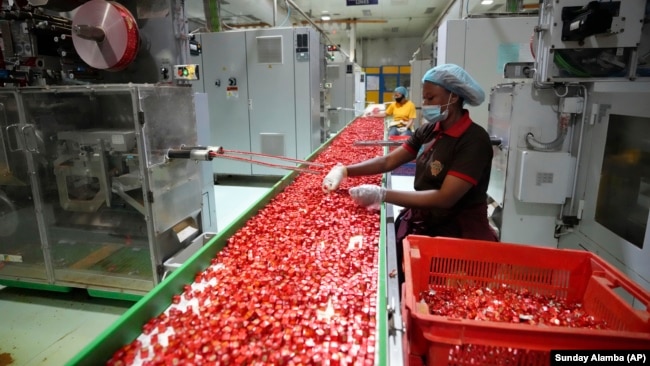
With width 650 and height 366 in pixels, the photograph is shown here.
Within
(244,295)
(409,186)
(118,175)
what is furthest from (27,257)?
(409,186)

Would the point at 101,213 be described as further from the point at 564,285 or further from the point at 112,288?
the point at 564,285

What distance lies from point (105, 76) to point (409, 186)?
3.74m

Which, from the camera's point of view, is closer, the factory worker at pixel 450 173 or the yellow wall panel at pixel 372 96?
the factory worker at pixel 450 173

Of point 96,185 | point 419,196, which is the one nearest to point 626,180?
point 419,196

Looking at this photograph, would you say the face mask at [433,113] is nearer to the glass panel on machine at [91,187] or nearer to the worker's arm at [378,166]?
the worker's arm at [378,166]

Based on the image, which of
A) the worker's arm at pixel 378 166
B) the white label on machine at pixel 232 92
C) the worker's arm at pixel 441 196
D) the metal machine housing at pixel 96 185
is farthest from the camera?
the white label on machine at pixel 232 92

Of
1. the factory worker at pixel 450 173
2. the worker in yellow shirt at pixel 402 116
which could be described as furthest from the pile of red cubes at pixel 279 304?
the worker in yellow shirt at pixel 402 116

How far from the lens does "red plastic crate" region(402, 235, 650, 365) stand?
0.91 meters

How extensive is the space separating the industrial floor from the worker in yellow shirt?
194 inches

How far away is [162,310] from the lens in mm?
1254

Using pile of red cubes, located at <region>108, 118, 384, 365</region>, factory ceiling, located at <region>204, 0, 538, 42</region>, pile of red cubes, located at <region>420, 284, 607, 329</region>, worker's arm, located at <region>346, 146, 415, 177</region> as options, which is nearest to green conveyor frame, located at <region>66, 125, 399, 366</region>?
pile of red cubes, located at <region>108, 118, 384, 365</region>

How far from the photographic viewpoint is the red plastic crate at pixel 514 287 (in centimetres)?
91

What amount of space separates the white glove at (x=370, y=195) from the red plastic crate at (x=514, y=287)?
0.61m

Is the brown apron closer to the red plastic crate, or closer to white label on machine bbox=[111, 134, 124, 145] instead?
the red plastic crate
